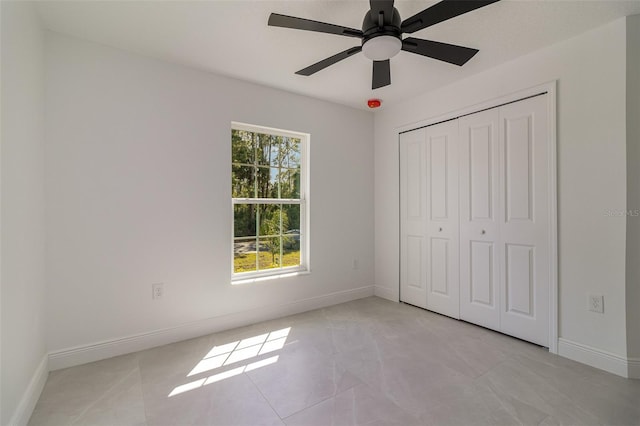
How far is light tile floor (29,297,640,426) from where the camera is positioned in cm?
168

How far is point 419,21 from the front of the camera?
1.61m

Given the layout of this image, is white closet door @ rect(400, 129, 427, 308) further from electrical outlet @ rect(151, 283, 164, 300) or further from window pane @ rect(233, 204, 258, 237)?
electrical outlet @ rect(151, 283, 164, 300)

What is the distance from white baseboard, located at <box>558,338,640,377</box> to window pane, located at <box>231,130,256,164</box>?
3.19 metres

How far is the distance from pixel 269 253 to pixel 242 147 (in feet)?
3.83

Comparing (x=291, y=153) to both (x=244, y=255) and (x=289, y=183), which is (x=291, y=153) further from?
(x=244, y=255)

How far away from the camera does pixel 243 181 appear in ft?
10.3

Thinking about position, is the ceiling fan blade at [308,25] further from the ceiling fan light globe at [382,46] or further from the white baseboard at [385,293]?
the white baseboard at [385,293]

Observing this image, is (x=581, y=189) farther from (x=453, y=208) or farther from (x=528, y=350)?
(x=528, y=350)

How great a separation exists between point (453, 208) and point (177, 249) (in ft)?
9.06

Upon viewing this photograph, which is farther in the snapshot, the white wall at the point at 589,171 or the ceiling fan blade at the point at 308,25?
the white wall at the point at 589,171

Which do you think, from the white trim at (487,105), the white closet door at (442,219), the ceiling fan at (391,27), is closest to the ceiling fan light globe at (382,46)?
the ceiling fan at (391,27)

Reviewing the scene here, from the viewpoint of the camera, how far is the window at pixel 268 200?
3102mm

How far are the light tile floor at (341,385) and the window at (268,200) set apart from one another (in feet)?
2.66

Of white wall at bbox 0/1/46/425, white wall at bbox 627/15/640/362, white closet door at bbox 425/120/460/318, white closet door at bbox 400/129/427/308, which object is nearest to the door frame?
white wall at bbox 627/15/640/362
